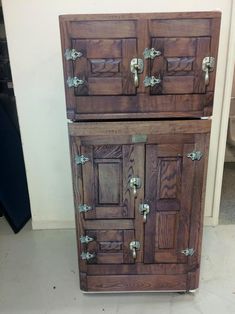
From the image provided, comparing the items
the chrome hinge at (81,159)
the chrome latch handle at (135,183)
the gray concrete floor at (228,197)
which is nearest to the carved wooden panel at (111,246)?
the chrome latch handle at (135,183)

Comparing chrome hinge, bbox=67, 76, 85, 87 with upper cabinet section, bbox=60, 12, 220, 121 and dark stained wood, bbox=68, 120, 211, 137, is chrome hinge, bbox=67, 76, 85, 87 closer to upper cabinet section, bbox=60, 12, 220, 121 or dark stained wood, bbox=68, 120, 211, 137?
upper cabinet section, bbox=60, 12, 220, 121

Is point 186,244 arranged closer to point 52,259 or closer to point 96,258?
point 96,258

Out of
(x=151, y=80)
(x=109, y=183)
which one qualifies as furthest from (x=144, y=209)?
(x=151, y=80)

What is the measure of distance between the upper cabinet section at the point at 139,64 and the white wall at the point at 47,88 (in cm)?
54

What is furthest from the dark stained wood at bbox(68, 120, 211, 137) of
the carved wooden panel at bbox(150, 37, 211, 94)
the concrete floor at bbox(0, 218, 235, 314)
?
the concrete floor at bbox(0, 218, 235, 314)

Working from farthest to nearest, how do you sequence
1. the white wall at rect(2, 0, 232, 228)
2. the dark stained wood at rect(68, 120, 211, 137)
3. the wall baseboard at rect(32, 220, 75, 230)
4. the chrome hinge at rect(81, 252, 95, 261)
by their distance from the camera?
the wall baseboard at rect(32, 220, 75, 230)
the white wall at rect(2, 0, 232, 228)
the chrome hinge at rect(81, 252, 95, 261)
the dark stained wood at rect(68, 120, 211, 137)

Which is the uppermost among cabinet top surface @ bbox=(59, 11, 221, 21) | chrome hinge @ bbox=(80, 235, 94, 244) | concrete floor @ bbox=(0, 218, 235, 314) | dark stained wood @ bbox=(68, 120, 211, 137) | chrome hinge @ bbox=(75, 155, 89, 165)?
cabinet top surface @ bbox=(59, 11, 221, 21)

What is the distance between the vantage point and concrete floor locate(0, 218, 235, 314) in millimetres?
1463

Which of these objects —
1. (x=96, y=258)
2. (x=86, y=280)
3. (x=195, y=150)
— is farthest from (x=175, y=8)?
(x=86, y=280)

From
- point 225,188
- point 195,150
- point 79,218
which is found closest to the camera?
point 195,150

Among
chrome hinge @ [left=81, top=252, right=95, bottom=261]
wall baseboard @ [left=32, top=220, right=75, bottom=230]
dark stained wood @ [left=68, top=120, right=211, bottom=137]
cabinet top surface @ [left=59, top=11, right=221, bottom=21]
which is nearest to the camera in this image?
cabinet top surface @ [left=59, top=11, right=221, bottom=21]

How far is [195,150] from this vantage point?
1.20m

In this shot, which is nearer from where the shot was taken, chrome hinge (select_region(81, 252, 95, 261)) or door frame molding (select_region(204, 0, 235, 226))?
chrome hinge (select_region(81, 252, 95, 261))

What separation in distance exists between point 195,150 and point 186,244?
42cm
